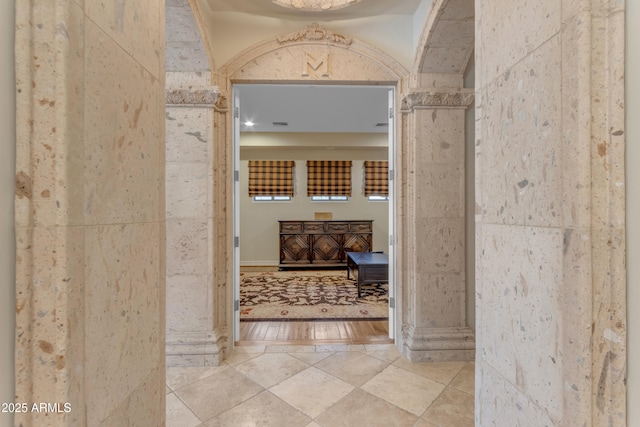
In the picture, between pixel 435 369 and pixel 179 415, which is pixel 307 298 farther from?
pixel 179 415

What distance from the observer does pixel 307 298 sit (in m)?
4.25

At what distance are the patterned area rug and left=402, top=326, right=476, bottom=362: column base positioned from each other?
106cm

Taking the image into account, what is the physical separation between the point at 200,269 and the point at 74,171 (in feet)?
6.03

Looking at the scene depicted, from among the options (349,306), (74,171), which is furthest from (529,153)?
(349,306)

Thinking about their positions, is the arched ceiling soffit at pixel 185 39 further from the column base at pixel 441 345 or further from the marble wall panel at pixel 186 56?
the column base at pixel 441 345

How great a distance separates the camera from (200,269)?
232 cm

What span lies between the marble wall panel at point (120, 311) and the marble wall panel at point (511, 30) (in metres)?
1.23

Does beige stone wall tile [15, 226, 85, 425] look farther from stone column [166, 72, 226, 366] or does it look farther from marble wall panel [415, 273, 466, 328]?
marble wall panel [415, 273, 466, 328]

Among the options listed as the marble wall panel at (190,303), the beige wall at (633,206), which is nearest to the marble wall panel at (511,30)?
the beige wall at (633,206)

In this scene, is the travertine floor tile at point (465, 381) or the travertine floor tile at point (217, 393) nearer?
the travertine floor tile at point (217, 393)

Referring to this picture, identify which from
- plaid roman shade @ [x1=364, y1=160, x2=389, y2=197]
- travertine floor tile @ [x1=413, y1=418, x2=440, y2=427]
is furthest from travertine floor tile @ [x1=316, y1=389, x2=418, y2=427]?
plaid roman shade @ [x1=364, y1=160, x2=389, y2=197]

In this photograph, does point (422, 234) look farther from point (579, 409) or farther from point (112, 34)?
point (112, 34)

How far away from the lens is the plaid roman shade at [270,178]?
22.0 ft

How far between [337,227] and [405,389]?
4.51 metres
